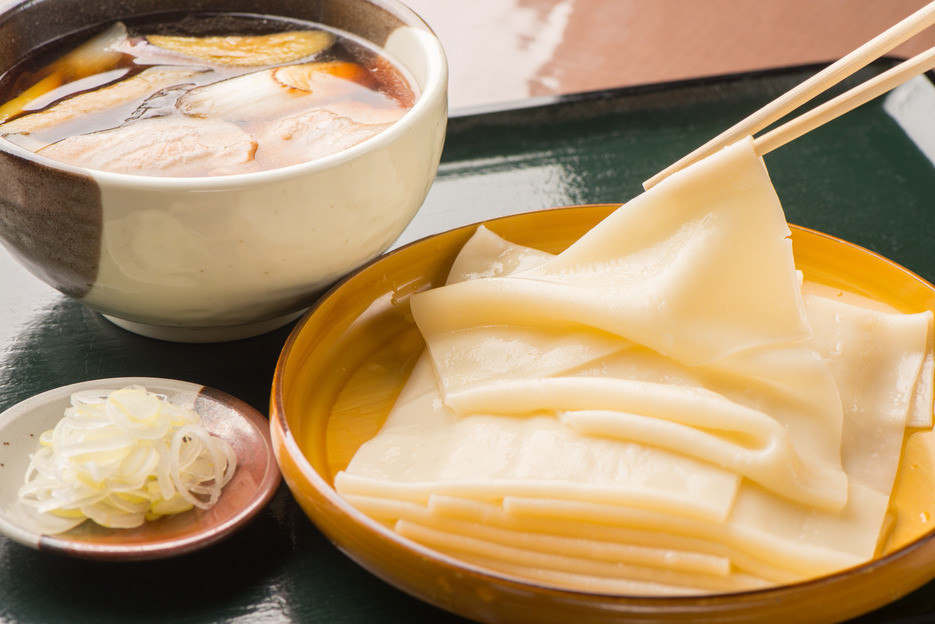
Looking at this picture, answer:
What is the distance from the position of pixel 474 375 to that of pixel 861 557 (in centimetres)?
53

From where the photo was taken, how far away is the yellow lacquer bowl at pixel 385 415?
0.90 metres

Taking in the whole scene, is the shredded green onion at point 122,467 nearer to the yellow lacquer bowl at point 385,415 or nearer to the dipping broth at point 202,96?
the yellow lacquer bowl at point 385,415

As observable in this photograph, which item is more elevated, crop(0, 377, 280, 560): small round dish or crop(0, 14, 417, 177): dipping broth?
crop(0, 14, 417, 177): dipping broth

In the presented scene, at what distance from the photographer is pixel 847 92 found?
4.13 feet

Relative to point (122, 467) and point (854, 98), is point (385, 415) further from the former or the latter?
point (854, 98)

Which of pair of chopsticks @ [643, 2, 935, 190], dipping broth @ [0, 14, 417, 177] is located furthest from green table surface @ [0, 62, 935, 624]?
pair of chopsticks @ [643, 2, 935, 190]

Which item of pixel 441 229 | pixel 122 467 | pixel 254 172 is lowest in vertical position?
pixel 441 229

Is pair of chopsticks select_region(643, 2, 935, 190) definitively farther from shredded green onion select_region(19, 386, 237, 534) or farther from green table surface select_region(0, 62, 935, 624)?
shredded green onion select_region(19, 386, 237, 534)

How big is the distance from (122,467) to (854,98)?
1.04m

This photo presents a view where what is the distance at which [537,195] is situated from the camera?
1.89 metres

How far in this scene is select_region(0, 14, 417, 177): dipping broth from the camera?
1.32m

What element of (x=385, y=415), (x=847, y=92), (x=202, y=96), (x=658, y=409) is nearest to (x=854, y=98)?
(x=847, y=92)

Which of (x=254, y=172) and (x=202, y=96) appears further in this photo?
(x=202, y=96)

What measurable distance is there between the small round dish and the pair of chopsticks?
797mm
